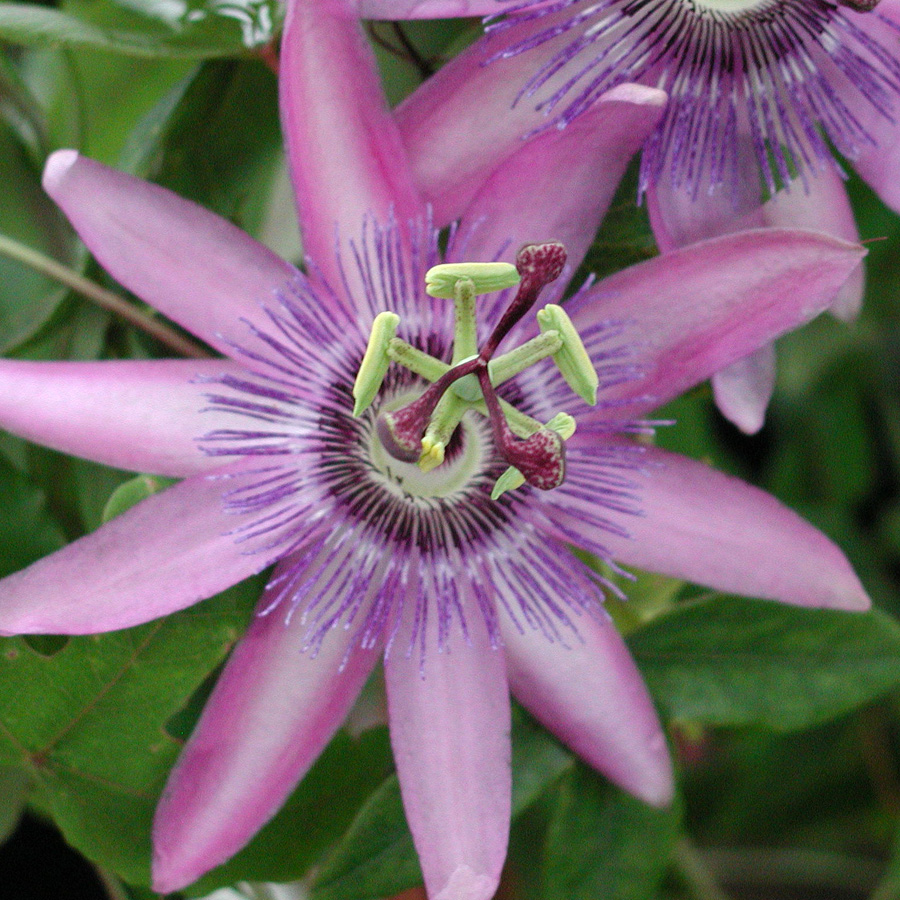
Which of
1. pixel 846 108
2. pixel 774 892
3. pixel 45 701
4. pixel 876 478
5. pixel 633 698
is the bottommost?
pixel 774 892

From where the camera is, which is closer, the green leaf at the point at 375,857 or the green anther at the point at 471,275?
the green anther at the point at 471,275

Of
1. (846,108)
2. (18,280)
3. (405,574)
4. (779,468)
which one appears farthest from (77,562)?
(779,468)

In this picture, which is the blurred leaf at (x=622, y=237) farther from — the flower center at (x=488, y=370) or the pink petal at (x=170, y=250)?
the pink petal at (x=170, y=250)

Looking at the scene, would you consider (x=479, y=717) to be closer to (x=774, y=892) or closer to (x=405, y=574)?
(x=405, y=574)

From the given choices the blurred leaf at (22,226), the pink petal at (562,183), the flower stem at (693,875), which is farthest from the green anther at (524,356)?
the flower stem at (693,875)

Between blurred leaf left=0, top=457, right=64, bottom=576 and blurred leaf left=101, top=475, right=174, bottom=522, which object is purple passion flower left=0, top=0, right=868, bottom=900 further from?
blurred leaf left=0, top=457, right=64, bottom=576

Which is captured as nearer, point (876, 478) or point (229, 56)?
point (229, 56)

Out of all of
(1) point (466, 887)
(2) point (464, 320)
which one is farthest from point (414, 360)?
(1) point (466, 887)
